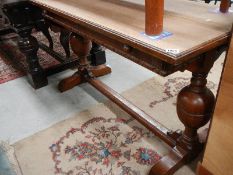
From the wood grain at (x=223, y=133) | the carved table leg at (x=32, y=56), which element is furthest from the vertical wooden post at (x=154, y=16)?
the carved table leg at (x=32, y=56)

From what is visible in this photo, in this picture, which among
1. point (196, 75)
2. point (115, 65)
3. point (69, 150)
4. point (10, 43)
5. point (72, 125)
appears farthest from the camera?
point (10, 43)

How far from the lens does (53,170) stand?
1.38m

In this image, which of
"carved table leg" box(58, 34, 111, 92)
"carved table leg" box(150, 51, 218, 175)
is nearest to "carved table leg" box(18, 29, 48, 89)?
"carved table leg" box(58, 34, 111, 92)

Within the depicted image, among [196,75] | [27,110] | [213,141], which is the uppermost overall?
[196,75]

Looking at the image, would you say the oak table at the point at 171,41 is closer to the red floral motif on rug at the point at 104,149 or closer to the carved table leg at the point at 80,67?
the red floral motif on rug at the point at 104,149

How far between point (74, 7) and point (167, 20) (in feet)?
1.73

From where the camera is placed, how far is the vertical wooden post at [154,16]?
2.58ft

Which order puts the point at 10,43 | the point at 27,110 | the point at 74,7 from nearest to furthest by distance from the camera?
1. the point at 74,7
2. the point at 27,110
3. the point at 10,43

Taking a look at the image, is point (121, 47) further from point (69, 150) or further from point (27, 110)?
point (27, 110)

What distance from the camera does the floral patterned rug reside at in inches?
54.4

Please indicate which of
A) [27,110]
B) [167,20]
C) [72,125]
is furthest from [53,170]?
[167,20]

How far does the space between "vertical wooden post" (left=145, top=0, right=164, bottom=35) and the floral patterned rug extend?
82 centimetres

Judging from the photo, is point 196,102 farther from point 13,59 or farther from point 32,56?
point 13,59

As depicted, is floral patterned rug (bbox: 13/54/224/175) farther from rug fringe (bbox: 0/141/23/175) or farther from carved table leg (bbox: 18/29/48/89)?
carved table leg (bbox: 18/29/48/89)
